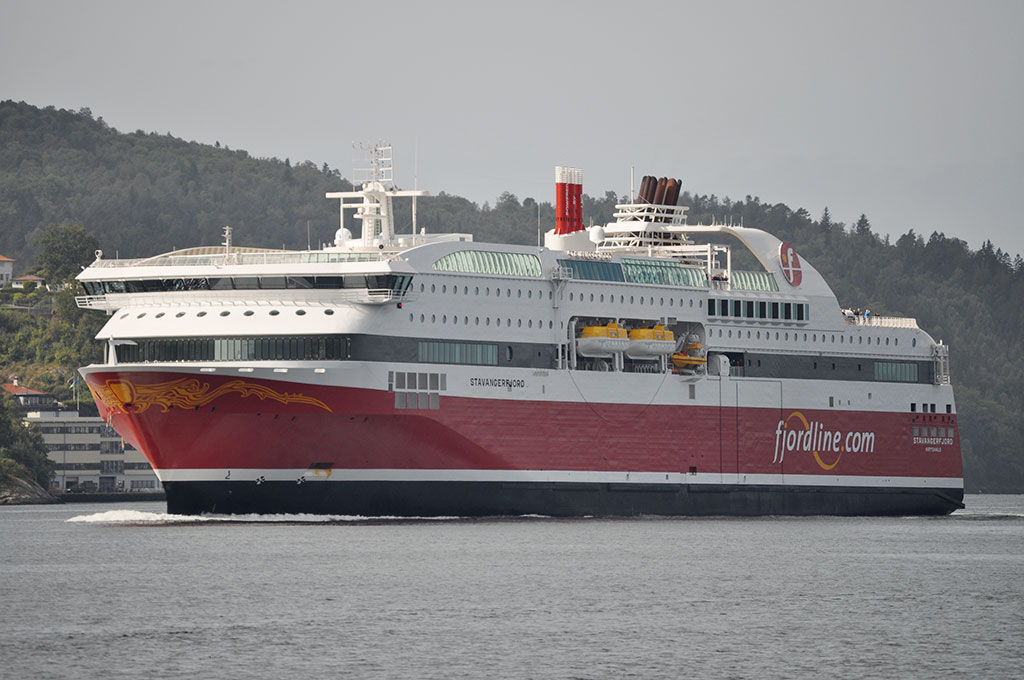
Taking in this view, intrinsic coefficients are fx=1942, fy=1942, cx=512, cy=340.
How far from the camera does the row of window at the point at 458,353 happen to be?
209 ft

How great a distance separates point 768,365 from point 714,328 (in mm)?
2950

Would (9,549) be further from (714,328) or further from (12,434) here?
(12,434)

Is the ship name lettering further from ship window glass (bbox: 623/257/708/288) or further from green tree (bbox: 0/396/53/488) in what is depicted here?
green tree (bbox: 0/396/53/488)

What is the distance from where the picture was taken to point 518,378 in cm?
6594

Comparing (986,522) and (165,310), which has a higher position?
(165,310)

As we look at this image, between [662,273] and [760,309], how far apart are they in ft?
15.0

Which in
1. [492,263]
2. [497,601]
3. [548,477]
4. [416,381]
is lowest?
[497,601]

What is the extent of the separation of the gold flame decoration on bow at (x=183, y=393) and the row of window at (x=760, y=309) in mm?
18244

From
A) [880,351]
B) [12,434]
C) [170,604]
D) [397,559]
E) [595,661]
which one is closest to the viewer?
[595,661]

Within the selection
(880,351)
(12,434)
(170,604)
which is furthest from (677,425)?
(12,434)

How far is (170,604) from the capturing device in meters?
44.9

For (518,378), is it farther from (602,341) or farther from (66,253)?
(66,253)

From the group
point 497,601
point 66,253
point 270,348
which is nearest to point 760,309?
point 270,348

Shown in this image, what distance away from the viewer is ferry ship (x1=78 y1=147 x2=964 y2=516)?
61.2 meters
